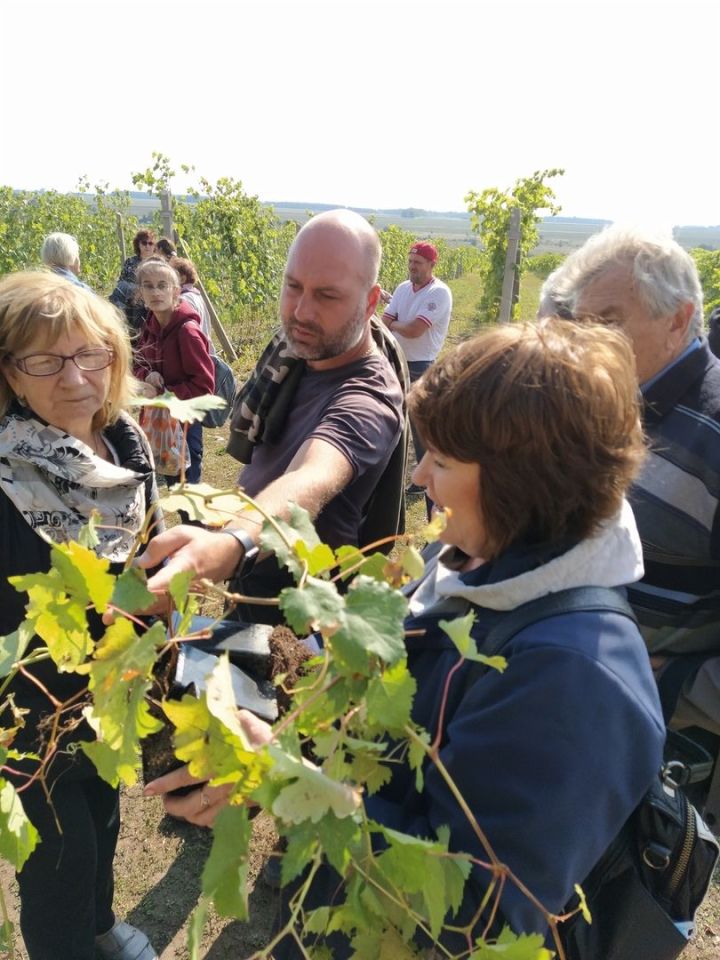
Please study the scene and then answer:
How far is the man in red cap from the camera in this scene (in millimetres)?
6402

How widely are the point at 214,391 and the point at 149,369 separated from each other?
0.55 meters

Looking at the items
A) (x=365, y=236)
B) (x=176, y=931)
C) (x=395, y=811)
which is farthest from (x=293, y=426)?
(x=176, y=931)

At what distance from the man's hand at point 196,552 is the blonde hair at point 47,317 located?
2.50 feet

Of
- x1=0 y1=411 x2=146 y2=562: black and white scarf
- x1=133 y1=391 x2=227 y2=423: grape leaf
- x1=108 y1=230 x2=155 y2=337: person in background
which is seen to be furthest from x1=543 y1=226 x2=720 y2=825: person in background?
A: x1=108 y1=230 x2=155 y2=337: person in background

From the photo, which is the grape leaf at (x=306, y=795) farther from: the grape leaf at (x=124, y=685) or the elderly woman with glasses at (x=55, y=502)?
the elderly woman with glasses at (x=55, y=502)

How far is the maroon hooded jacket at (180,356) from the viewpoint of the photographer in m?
4.80

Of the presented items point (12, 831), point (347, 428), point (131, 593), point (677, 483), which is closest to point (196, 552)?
point (131, 593)

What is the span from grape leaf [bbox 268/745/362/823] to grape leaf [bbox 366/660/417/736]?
9 centimetres

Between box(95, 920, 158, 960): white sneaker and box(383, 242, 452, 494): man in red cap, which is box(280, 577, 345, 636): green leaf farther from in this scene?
box(383, 242, 452, 494): man in red cap

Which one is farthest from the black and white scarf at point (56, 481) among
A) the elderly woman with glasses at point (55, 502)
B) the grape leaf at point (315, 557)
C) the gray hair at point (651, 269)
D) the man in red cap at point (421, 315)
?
the man in red cap at point (421, 315)

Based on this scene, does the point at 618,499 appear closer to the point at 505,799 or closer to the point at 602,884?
the point at 505,799

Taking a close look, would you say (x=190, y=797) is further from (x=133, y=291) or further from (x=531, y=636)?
(x=133, y=291)

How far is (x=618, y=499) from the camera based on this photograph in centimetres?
117

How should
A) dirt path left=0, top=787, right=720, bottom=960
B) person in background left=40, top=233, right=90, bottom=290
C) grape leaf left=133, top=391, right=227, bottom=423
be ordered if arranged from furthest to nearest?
1. person in background left=40, top=233, right=90, bottom=290
2. dirt path left=0, top=787, right=720, bottom=960
3. grape leaf left=133, top=391, right=227, bottom=423
